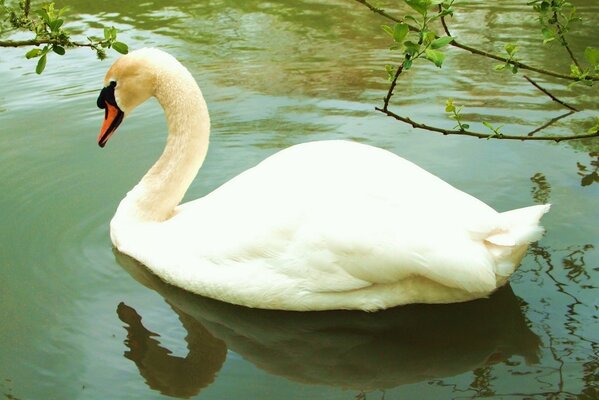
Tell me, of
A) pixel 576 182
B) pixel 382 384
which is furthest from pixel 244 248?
pixel 576 182

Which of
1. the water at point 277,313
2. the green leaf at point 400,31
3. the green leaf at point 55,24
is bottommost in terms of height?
the water at point 277,313

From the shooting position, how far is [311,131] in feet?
22.2

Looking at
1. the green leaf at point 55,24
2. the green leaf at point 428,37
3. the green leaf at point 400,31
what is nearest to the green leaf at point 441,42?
the green leaf at point 428,37

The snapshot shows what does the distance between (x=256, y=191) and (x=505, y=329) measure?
133 cm

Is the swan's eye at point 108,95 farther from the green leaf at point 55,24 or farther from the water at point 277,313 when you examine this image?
the green leaf at point 55,24

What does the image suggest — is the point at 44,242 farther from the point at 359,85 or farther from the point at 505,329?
the point at 359,85

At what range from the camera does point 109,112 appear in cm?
550

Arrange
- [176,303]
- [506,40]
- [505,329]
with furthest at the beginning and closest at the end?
1. [506,40]
2. [176,303]
3. [505,329]

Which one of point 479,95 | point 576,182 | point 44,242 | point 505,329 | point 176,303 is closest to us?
point 505,329

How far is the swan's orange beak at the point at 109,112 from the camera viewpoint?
546cm

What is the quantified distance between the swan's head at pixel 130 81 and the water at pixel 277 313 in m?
0.59

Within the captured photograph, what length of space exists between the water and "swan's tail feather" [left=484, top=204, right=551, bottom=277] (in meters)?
0.32

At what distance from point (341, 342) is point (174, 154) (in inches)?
67.3

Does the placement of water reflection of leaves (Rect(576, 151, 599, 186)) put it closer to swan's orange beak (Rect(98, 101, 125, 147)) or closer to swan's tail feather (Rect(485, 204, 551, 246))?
swan's tail feather (Rect(485, 204, 551, 246))
